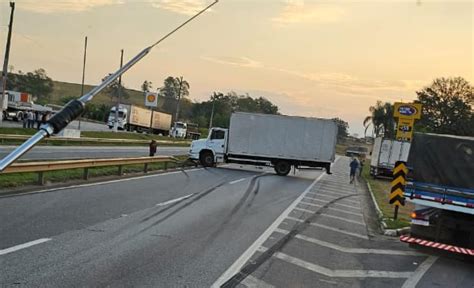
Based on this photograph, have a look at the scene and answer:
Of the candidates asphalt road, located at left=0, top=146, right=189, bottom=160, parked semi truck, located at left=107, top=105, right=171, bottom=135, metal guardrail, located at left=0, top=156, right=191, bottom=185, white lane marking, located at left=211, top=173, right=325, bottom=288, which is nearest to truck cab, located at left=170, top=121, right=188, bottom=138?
parked semi truck, located at left=107, top=105, right=171, bottom=135

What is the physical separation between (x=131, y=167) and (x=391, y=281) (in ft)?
58.6

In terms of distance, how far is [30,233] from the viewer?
8.67 m

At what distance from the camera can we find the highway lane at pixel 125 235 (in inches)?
265

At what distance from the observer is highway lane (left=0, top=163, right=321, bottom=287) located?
6738 mm

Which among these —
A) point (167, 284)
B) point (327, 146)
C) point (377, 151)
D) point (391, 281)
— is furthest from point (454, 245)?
point (377, 151)

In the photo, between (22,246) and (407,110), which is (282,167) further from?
(22,246)

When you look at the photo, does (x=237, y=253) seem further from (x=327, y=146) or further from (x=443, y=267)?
(x=327, y=146)

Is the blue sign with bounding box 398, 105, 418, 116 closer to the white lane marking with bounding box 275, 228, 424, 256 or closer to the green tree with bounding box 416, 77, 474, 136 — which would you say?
the white lane marking with bounding box 275, 228, 424, 256

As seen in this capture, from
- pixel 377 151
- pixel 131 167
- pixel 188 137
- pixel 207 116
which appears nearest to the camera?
pixel 131 167

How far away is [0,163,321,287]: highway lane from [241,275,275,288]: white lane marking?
454 millimetres

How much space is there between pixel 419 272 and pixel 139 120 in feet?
236

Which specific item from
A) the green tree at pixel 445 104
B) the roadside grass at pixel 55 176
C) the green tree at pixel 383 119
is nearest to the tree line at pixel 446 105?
the green tree at pixel 445 104

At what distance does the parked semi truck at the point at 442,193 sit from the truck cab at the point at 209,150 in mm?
22365

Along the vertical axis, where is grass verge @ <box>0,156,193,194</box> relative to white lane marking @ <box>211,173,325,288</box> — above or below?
below
